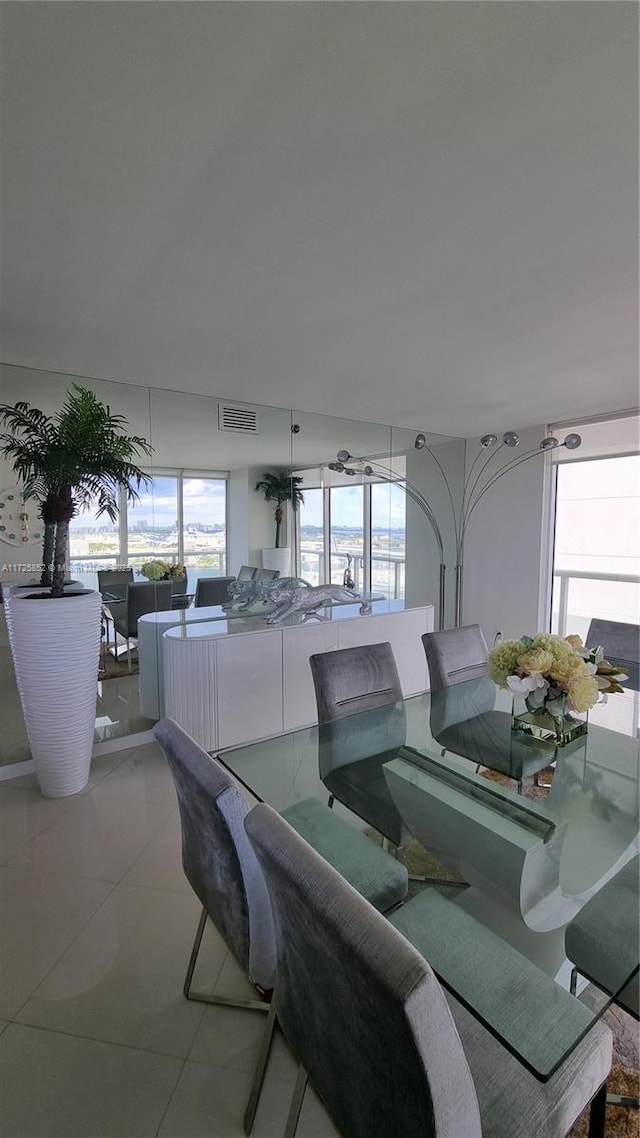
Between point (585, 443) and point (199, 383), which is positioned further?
point (585, 443)

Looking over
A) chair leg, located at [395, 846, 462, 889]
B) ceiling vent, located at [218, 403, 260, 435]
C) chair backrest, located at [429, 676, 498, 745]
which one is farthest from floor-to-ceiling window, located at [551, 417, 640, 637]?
chair leg, located at [395, 846, 462, 889]

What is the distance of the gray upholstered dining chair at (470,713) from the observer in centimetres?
224

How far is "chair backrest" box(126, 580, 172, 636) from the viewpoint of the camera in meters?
3.53

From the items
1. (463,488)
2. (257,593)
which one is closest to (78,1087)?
(257,593)

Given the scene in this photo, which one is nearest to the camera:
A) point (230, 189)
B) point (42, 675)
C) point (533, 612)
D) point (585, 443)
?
point (230, 189)

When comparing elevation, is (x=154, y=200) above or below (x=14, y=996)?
above

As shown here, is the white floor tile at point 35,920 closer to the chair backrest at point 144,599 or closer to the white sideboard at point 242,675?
the white sideboard at point 242,675

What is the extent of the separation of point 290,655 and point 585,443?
342 centimetres

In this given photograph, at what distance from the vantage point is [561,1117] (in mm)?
958

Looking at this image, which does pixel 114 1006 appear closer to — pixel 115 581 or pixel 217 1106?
pixel 217 1106

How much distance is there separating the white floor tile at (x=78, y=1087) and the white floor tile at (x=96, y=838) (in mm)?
731

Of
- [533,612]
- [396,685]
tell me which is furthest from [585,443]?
[396,685]

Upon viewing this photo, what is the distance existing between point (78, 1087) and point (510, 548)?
4996 millimetres

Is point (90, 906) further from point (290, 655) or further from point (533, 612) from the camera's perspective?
point (533, 612)
